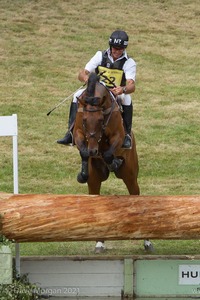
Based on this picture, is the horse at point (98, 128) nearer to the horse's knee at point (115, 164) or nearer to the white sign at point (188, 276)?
the horse's knee at point (115, 164)

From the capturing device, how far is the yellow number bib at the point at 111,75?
982 cm

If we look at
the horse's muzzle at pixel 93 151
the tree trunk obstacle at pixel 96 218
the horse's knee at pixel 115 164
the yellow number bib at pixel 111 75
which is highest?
the yellow number bib at pixel 111 75

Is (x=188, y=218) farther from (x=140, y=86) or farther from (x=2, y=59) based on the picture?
(x=2, y=59)

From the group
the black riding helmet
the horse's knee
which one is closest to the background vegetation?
the horse's knee

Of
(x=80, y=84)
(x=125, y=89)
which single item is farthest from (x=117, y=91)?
(x=80, y=84)

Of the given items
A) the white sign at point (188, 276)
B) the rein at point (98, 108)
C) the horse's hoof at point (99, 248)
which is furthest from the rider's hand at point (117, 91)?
the horse's hoof at point (99, 248)

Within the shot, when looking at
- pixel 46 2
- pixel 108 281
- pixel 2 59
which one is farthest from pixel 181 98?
pixel 108 281

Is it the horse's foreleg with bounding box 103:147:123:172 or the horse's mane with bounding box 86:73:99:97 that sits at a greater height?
the horse's mane with bounding box 86:73:99:97

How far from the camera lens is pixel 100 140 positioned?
901 centimetres

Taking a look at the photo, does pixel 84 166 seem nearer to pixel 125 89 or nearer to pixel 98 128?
pixel 98 128

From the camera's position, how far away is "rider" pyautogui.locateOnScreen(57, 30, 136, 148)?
9781 mm

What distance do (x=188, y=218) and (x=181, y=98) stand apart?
937cm

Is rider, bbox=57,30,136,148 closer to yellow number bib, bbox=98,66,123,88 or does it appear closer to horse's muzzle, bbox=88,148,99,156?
yellow number bib, bbox=98,66,123,88

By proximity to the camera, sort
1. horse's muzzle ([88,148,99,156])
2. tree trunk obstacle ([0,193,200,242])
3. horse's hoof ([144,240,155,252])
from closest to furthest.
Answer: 1. horse's muzzle ([88,148,99,156])
2. tree trunk obstacle ([0,193,200,242])
3. horse's hoof ([144,240,155,252])
